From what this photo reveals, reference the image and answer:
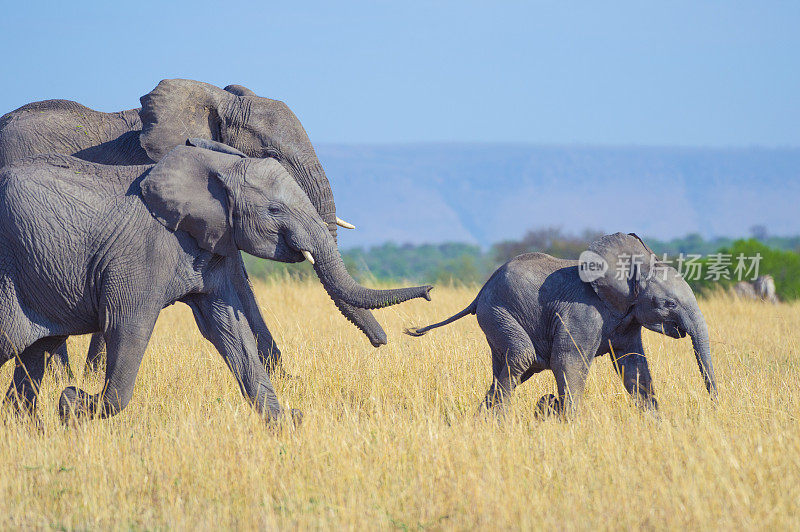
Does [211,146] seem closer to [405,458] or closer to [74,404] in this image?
[74,404]

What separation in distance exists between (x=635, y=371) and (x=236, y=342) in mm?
2949

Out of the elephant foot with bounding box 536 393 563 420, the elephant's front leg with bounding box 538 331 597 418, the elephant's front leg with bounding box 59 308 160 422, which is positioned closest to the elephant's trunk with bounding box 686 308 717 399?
the elephant's front leg with bounding box 538 331 597 418

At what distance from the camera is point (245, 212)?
18.7 ft

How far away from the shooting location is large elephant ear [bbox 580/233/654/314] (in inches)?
249

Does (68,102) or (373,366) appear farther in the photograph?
(68,102)

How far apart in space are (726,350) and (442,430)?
4747 mm

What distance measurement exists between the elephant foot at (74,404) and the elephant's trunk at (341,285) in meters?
1.72

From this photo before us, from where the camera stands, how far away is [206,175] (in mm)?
5789

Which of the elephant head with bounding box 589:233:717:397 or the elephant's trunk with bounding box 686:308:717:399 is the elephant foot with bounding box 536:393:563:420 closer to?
the elephant head with bounding box 589:233:717:397

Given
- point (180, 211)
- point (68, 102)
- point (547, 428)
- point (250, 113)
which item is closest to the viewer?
point (180, 211)

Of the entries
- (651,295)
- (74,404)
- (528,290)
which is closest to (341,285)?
(528,290)

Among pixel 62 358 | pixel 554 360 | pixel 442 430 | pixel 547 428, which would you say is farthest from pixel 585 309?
pixel 62 358

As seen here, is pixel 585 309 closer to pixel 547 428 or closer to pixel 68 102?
pixel 547 428

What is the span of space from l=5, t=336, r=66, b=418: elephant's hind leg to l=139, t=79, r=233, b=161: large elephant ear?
1.86m
